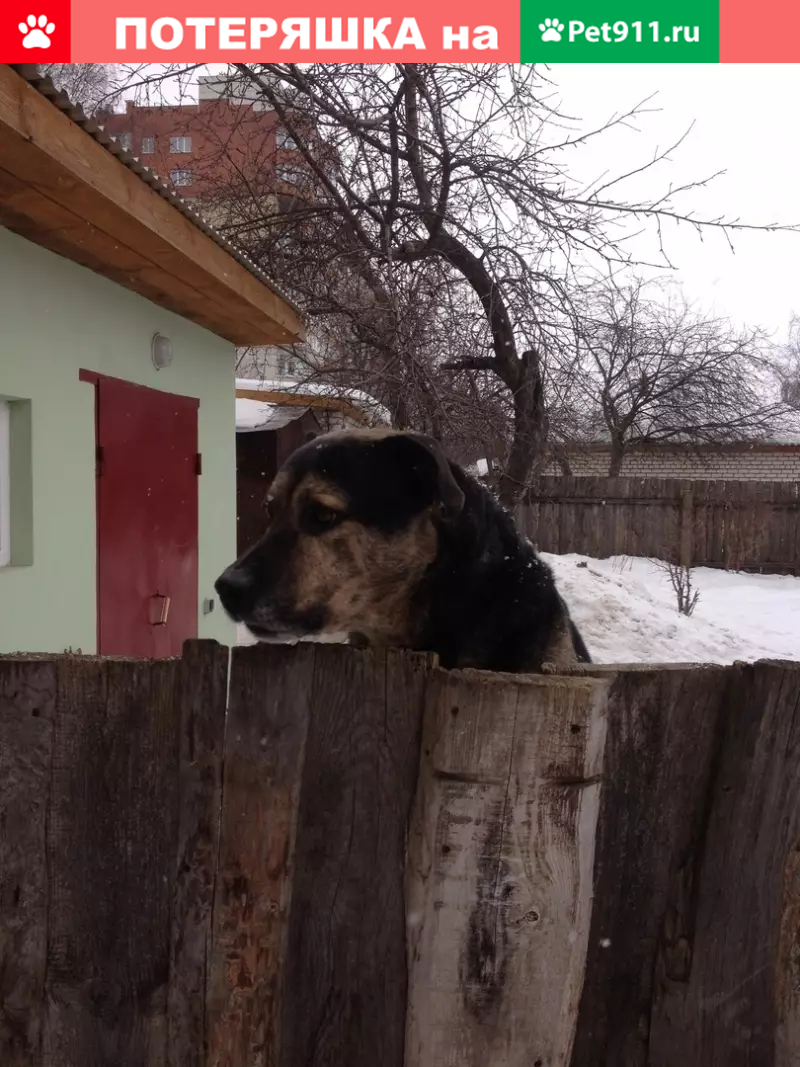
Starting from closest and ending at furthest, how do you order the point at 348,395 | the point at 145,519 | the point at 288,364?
1. the point at 145,519
2. the point at 348,395
3. the point at 288,364

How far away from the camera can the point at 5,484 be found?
4.15 m

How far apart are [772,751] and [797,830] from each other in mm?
167

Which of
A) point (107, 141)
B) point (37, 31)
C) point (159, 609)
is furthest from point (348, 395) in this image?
point (107, 141)

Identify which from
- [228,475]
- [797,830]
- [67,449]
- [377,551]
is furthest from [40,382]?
[797,830]

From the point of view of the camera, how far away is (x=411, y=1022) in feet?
4.90

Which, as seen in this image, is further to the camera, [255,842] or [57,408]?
[57,408]

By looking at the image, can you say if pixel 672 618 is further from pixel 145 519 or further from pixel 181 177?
pixel 181 177

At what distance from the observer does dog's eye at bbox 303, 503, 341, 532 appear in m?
2.50

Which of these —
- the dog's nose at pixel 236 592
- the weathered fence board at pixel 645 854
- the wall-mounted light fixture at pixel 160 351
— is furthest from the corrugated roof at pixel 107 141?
the weathered fence board at pixel 645 854

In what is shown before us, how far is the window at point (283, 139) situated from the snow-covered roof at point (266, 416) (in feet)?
11.6

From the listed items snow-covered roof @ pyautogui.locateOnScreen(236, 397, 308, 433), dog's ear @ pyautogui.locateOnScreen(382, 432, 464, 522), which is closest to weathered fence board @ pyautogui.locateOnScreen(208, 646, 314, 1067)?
dog's ear @ pyautogui.locateOnScreen(382, 432, 464, 522)

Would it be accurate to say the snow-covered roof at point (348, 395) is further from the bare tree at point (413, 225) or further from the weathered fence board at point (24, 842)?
the weathered fence board at point (24, 842)

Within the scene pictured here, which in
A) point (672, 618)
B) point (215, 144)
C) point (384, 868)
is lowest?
point (672, 618)

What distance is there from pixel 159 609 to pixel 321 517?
3.80 m
